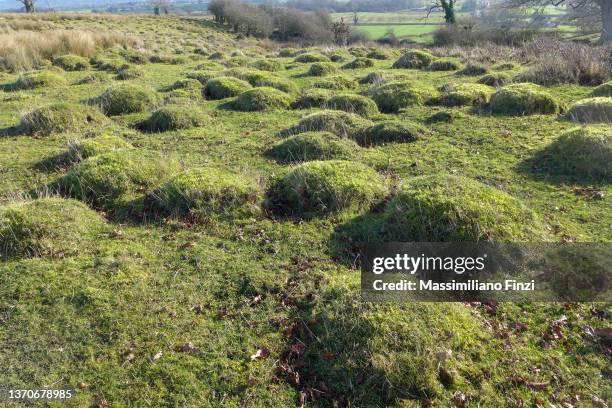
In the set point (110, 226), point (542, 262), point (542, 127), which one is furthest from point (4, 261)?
point (542, 127)

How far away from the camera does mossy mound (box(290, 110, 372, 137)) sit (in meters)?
10.3

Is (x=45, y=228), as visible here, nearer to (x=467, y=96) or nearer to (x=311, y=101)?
(x=311, y=101)

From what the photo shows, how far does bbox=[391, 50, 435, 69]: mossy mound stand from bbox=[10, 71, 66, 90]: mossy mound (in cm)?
1427

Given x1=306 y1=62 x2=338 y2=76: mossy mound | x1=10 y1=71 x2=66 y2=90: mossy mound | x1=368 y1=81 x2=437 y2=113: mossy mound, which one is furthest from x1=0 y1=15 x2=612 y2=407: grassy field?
x1=306 y1=62 x2=338 y2=76: mossy mound

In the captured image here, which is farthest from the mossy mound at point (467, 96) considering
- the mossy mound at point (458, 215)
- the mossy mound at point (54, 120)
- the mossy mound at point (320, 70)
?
the mossy mound at point (54, 120)

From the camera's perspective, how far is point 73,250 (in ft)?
18.8

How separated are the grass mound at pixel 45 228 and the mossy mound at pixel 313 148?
3.86 metres

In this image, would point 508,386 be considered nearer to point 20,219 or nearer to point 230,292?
point 230,292

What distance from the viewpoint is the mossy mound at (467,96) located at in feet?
42.2

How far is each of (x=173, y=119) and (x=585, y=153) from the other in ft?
29.2

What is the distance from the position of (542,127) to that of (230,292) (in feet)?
28.4

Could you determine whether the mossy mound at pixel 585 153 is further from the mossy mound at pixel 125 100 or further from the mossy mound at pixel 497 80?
the mossy mound at pixel 125 100

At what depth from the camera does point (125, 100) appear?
42.1 ft

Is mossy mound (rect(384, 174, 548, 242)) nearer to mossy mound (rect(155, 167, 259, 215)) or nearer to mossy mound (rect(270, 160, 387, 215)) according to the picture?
mossy mound (rect(270, 160, 387, 215))
